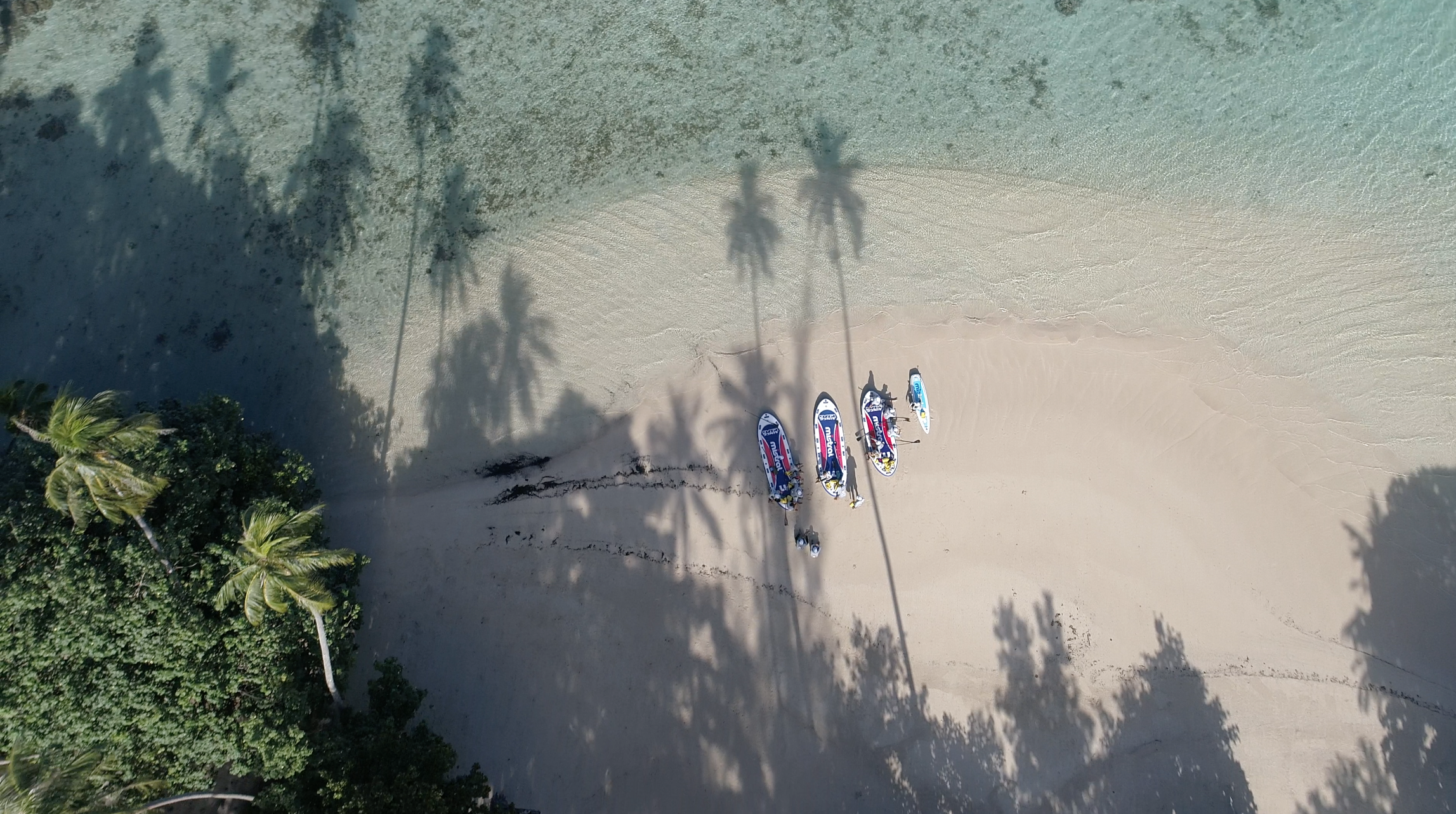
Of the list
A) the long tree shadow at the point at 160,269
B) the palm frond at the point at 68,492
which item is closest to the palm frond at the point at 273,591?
the palm frond at the point at 68,492

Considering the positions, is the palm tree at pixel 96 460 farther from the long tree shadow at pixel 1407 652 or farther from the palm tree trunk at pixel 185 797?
the long tree shadow at pixel 1407 652

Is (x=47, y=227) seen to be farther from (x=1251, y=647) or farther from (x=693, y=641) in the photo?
(x=1251, y=647)

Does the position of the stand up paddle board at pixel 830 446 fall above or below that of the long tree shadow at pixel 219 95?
below

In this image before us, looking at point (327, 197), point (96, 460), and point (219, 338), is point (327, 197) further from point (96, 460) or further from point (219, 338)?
point (96, 460)

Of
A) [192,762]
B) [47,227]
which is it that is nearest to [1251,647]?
[192,762]

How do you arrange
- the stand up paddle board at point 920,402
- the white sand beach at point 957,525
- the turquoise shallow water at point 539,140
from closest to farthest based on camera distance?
the white sand beach at point 957,525 → the stand up paddle board at point 920,402 → the turquoise shallow water at point 539,140
